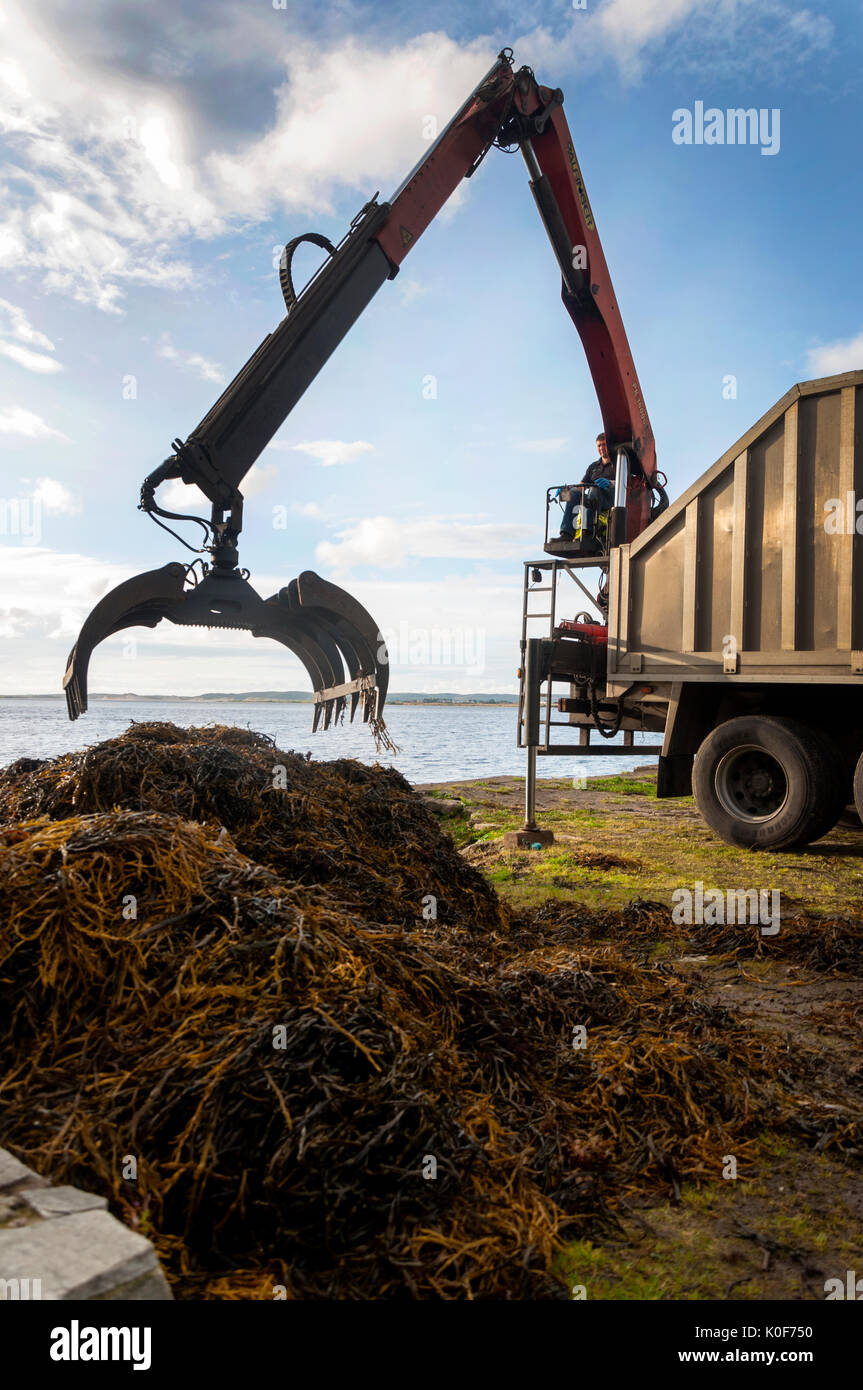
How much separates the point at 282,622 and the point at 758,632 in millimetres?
3955

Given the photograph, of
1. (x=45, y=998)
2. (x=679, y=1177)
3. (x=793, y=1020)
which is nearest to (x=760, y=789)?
(x=793, y=1020)

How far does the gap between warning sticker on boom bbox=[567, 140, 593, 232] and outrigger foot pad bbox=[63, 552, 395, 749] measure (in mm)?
5407

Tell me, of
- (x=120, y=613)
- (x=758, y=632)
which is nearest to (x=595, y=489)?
(x=758, y=632)

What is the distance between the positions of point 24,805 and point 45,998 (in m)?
1.96

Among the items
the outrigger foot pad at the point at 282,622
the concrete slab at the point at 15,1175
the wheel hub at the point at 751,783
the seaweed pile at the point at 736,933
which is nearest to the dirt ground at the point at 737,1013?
the seaweed pile at the point at 736,933

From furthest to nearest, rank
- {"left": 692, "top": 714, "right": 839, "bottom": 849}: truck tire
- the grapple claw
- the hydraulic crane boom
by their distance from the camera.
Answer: {"left": 692, "top": 714, "right": 839, "bottom": 849}: truck tire < the hydraulic crane boom < the grapple claw

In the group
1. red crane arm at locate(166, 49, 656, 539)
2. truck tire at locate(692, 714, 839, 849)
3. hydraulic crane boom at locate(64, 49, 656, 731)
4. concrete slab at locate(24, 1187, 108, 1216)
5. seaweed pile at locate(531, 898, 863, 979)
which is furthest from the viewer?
truck tire at locate(692, 714, 839, 849)

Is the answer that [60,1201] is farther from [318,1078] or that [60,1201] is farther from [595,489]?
[595,489]

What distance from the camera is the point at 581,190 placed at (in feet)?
28.0

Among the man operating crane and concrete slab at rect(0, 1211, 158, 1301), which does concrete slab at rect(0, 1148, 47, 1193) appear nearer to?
concrete slab at rect(0, 1211, 158, 1301)

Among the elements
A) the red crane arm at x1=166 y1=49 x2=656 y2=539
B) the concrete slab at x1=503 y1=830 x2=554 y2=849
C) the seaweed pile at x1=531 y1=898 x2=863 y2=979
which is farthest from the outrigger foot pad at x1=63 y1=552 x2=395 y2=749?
the concrete slab at x1=503 y1=830 x2=554 y2=849

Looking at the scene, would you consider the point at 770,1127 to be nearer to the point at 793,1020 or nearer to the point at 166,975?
the point at 793,1020

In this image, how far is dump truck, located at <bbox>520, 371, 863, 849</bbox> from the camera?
6.58m
